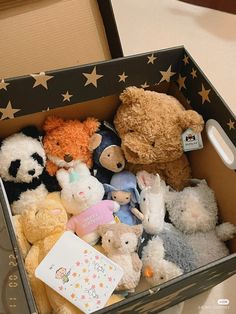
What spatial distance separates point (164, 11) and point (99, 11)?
0.83m

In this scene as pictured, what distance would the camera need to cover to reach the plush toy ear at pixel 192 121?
32.4 inches

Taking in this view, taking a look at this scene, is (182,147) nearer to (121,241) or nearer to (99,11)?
(121,241)

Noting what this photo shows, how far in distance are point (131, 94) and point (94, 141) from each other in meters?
0.15

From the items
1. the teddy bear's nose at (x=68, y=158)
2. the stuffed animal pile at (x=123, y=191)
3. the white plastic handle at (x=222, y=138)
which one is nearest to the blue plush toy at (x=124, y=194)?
the stuffed animal pile at (x=123, y=191)

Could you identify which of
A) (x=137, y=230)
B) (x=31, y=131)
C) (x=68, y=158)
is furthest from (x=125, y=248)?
(x=31, y=131)

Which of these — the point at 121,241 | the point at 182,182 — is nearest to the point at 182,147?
the point at 182,182

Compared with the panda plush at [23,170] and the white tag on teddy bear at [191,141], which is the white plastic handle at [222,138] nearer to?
the white tag on teddy bear at [191,141]

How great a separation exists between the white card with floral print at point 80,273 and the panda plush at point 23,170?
167mm

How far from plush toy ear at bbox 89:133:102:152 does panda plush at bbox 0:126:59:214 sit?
117mm

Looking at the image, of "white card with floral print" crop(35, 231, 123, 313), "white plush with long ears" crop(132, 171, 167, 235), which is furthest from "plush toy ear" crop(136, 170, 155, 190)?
"white card with floral print" crop(35, 231, 123, 313)

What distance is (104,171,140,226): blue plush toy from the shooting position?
822 mm

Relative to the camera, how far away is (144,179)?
0.88 metres

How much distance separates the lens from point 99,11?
92 centimetres

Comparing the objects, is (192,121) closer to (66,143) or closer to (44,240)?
(66,143)
